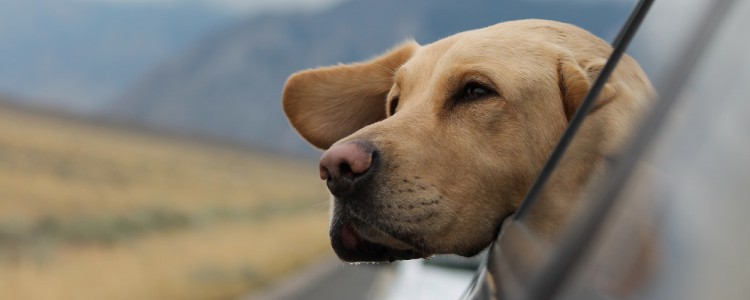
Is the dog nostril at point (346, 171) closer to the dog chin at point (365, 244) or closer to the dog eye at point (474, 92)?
the dog chin at point (365, 244)

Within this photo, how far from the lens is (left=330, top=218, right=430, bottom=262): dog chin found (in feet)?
6.69

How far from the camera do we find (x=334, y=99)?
8.69ft

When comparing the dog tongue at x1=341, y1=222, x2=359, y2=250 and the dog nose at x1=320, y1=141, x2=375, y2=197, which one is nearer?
the dog nose at x1=320, y1=141, x2=375, y2=197

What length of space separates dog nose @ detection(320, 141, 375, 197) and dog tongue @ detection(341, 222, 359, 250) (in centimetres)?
12

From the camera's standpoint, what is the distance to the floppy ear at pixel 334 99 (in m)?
2.65

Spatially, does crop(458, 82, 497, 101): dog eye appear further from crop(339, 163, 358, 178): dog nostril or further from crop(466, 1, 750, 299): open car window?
crop(466, 1, 750, 299): open car window

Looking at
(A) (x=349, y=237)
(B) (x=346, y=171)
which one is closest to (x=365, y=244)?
(A) (x=349, y=237)

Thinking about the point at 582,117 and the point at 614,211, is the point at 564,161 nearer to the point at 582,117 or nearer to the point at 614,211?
the point at 582,117

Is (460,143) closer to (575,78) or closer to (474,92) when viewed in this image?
(474,92)

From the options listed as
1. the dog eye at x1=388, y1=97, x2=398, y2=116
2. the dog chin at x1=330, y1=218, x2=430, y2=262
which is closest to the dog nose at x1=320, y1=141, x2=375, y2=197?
the dog chin at x1=330, y1=218, x2=430, y2=262

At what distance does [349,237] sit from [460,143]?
0.30 m

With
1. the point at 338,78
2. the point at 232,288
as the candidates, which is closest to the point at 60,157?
the point at 232,288

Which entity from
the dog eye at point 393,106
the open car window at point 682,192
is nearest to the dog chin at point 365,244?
the dog eye at point 393,106

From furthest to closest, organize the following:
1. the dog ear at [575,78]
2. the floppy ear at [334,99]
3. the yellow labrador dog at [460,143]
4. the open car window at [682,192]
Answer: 1. the floppy ear at [334,99]
2. the dog ear at [575,78]
3. the yellow labrador dog at [460,143]
4. the open car window at [682,192]
